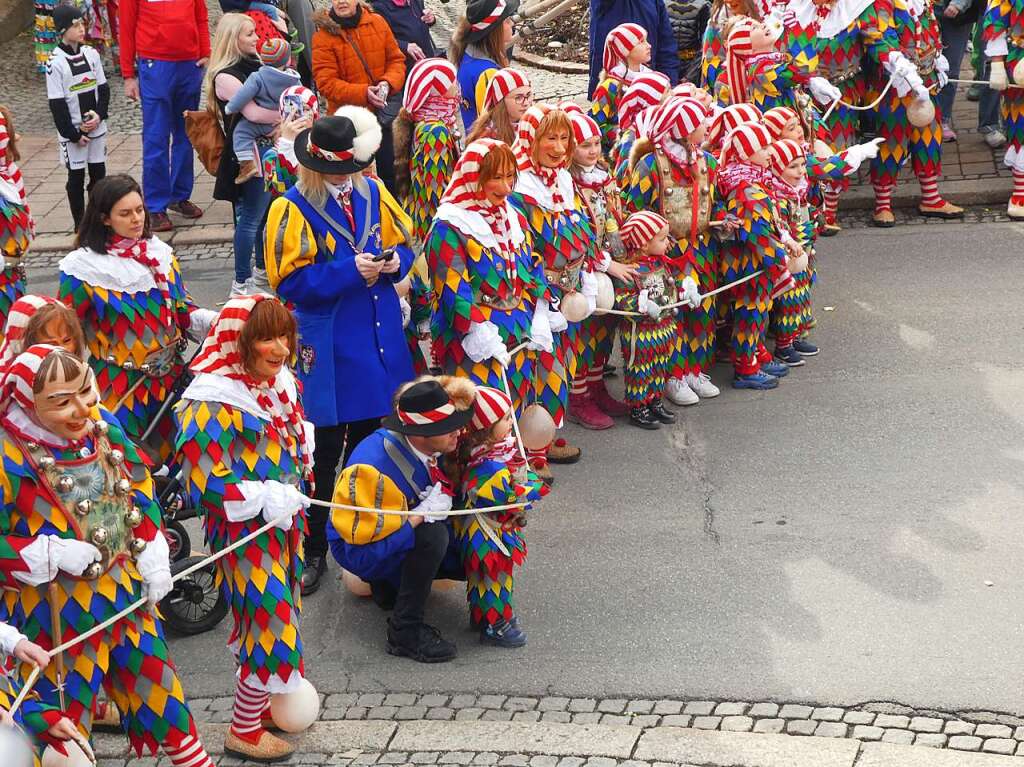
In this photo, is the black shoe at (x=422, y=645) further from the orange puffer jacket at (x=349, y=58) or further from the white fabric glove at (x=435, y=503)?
the orange puffer jacket at (x=349, y=58)

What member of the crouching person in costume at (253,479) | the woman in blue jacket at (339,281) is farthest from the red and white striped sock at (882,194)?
the crouching person in costume at (253,479)

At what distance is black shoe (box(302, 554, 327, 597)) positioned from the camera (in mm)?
6504

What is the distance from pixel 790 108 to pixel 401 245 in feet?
11.4

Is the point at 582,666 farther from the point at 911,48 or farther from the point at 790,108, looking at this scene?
the point at 911,48

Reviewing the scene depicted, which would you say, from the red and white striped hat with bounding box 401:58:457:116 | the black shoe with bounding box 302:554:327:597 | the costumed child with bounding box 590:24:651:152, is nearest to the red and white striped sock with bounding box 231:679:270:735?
the black shoe with bounding box 302:554:327:597

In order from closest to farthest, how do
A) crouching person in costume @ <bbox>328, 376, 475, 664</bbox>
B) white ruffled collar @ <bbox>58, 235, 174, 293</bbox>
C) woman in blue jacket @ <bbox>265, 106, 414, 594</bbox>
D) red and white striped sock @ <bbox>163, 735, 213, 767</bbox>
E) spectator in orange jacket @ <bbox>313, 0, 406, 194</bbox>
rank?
red and white striped sock @ <bbox>163, 735, 213, 767</bbox>, crouching person in costume @ <bbox>328, 376, 475, 664</bbox>, white ruffled collar @ <bbox>58, 235, 174, 293</bbox>, woman in blue jacket @ <bbox>265, 106, 414, 594</bbox>, spectator in orange jacket @ <bbox>313, 0, 406, 194</bbox>

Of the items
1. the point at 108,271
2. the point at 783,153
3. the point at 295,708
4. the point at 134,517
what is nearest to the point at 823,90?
the point at 783,153

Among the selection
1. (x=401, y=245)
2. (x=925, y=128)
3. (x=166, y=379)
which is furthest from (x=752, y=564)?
(x=925, y=128)

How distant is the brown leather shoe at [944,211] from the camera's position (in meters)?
10.4

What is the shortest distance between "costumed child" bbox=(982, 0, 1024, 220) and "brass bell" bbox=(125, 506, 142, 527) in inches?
292

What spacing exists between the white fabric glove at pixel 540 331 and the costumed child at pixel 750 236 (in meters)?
1.56

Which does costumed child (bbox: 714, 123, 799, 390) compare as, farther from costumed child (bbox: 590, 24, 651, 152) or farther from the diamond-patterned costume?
the diamond-patterned costume

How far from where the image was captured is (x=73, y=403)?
14.8 feet

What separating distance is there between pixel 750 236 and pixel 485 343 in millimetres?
2128
